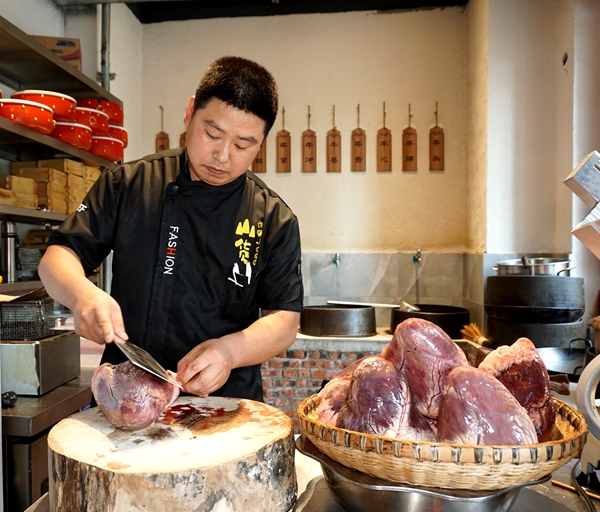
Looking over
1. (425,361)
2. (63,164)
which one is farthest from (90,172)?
(425,361)

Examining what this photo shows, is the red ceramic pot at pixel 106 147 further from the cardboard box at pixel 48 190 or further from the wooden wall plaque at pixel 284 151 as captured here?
the wooden wall plaque at pixel 284 151

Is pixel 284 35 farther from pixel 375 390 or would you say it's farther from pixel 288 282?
pixel 375 390

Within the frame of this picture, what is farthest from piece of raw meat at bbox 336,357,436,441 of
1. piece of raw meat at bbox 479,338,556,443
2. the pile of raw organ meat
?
piece of raw meat at bbox 479,338,556,443

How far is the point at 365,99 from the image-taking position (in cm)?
452

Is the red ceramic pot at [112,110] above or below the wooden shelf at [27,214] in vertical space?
above

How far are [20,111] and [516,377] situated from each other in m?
2.75

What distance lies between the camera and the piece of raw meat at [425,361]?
851 mm

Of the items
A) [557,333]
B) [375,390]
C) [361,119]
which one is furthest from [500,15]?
[375,390]

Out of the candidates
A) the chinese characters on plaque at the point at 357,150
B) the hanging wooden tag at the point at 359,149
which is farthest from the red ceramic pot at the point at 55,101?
the hanging wooden tag at the point at 359,149

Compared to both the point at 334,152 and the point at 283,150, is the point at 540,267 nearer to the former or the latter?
the point at 334,152

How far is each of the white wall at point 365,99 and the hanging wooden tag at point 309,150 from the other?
0.17 ft

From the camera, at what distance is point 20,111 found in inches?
104

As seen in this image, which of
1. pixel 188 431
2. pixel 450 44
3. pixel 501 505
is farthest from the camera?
pixel 450 44

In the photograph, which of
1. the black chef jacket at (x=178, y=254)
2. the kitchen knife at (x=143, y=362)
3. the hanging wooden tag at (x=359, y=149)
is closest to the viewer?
the kitchen knife at (x=143, y=362)
